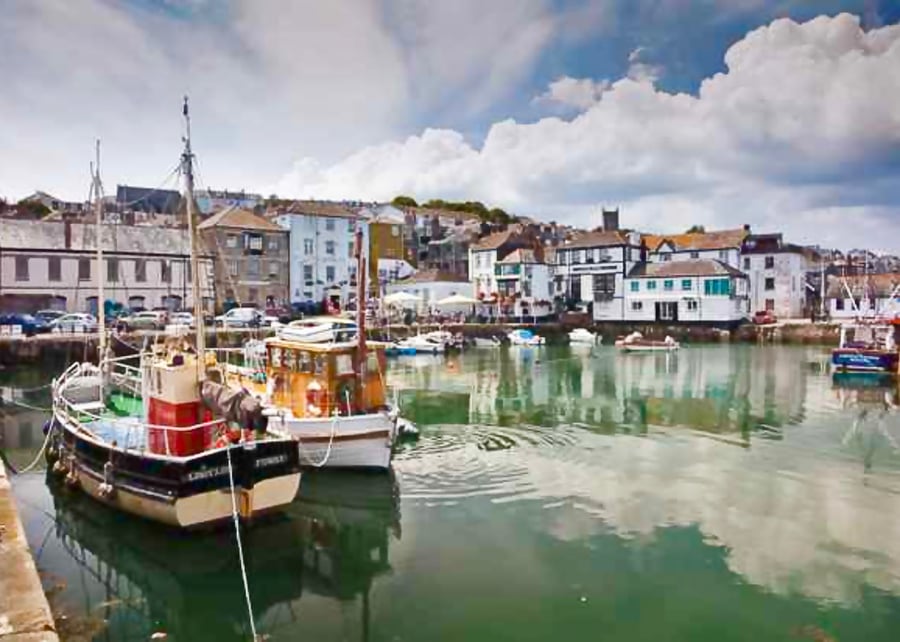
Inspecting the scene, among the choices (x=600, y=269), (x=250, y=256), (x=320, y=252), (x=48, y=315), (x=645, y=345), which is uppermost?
(x=320, y=252)

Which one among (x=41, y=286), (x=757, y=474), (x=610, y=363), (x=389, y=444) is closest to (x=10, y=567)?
(x=389, y=444)

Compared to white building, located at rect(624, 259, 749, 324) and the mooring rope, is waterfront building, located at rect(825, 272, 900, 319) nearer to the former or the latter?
white building, located at rect(624, 259, 749, 324)

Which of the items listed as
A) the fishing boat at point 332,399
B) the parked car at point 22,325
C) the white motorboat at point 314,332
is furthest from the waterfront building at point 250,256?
the fishing boat at point 332,399

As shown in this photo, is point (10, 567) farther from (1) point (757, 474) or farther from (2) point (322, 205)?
(2) point (322, 205)

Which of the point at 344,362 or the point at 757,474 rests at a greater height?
the point at 344,362

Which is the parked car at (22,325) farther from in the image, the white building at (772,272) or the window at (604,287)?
the white building at (772,272)

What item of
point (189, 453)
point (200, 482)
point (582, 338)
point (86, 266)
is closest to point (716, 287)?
point (582, 338)

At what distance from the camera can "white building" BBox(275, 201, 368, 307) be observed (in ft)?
212

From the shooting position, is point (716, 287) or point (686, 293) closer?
point (716, 287)

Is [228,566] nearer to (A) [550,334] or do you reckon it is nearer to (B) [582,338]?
(B) [582,338]

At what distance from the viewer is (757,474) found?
16.5 m

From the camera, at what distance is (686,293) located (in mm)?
67375

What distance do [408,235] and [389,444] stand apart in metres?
68.4

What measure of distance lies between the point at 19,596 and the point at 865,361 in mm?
40301
